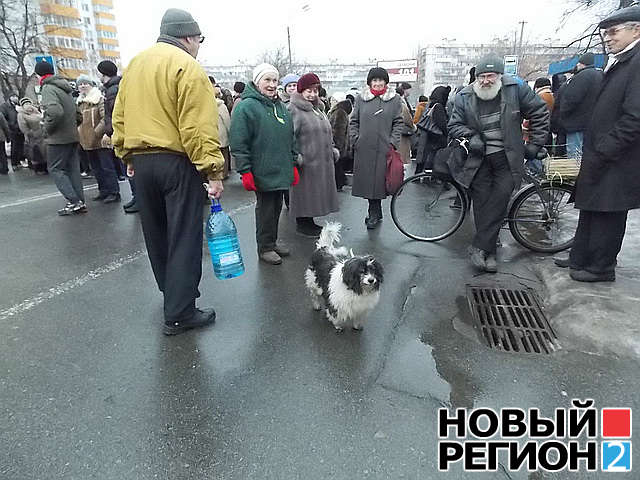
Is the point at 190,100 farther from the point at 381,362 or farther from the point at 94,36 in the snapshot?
the point at 94,36

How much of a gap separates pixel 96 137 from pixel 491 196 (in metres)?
6.59

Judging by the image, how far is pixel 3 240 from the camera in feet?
18.9

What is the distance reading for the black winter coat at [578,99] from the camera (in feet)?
21.6

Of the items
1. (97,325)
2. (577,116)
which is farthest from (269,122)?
(577,116)

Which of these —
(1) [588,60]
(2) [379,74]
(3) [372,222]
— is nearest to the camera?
(2) [379,74]

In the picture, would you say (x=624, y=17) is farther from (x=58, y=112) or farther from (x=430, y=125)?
(x=58, y=112)

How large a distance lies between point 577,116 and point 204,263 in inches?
253

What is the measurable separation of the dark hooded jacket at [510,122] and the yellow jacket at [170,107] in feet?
9.19

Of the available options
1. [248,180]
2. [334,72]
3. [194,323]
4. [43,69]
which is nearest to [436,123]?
[248,180]

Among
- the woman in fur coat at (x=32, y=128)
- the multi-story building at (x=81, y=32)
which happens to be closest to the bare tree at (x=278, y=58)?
the multi-story building at (x=81, y=32)

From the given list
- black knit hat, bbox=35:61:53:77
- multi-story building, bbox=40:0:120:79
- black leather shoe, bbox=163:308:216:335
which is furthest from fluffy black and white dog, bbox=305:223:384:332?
multi-story building, bbox=40:0:120:79

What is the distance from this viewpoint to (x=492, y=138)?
4359 millimetres

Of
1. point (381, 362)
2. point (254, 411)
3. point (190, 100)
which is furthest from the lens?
point (381, 362)

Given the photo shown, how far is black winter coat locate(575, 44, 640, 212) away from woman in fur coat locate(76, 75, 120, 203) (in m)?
7.12
